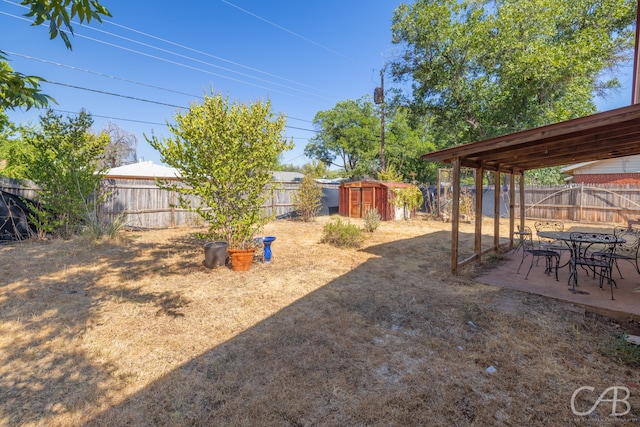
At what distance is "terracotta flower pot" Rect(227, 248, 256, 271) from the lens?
536 centimetres

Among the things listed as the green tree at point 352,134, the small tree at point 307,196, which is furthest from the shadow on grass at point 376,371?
the green tree at point 352,134

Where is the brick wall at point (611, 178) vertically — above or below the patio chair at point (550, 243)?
above

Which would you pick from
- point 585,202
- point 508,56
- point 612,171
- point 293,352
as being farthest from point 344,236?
point 612,171

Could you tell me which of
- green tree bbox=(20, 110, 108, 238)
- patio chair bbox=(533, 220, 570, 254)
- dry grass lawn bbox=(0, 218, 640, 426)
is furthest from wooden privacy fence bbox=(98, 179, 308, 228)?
patio chair bbox=(533, 220, 570, 254)

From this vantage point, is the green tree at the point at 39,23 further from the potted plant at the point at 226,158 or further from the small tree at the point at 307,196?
the small tree at the point at 307,196

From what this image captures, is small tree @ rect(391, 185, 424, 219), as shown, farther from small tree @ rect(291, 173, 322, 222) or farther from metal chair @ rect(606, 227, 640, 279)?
metal chair @ rect(606, 227, 640, 279)

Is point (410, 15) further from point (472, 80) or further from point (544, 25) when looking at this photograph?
point (544, 25)

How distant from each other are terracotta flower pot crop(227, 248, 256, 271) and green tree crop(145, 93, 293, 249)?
0.36 m

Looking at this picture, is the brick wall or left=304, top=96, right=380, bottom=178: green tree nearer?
the brick wall

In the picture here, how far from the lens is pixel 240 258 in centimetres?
538

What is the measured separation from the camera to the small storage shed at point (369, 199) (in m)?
13.8

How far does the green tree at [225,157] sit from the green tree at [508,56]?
12543mm

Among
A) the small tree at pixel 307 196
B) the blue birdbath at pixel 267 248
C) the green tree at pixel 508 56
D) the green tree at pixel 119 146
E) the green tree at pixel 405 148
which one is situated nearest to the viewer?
the blue birdbath at pixel 267 248

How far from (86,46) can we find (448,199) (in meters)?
16.5
